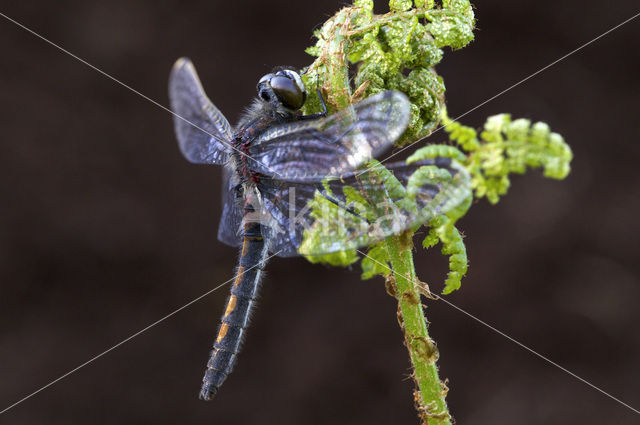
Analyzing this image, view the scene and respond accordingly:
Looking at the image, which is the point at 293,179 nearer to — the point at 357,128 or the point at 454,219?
the point at 357,128

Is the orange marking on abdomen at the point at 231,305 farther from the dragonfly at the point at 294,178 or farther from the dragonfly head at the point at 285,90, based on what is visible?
the dragonfly head at the point at 285,90

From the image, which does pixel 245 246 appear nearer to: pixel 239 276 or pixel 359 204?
pixel 239 276

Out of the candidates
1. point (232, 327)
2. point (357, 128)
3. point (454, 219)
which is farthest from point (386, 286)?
point (232, 327)

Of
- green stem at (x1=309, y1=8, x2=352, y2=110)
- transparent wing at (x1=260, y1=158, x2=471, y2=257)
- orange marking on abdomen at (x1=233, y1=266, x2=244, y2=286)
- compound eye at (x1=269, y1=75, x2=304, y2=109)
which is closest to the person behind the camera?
transparent wing at (x1=260, y1=158, x2=471, y2=257)

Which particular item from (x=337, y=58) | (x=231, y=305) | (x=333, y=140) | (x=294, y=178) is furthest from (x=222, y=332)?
(x=337, y=58)

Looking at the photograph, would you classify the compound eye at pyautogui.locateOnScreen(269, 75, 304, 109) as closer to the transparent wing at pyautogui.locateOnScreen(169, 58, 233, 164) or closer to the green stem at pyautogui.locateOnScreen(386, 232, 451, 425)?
the transparent wing at pyautogui.locateOnScreen(169, 58, 233, 164)

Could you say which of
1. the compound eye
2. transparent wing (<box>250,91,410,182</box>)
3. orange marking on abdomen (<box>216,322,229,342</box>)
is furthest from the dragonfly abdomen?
the compound eye
